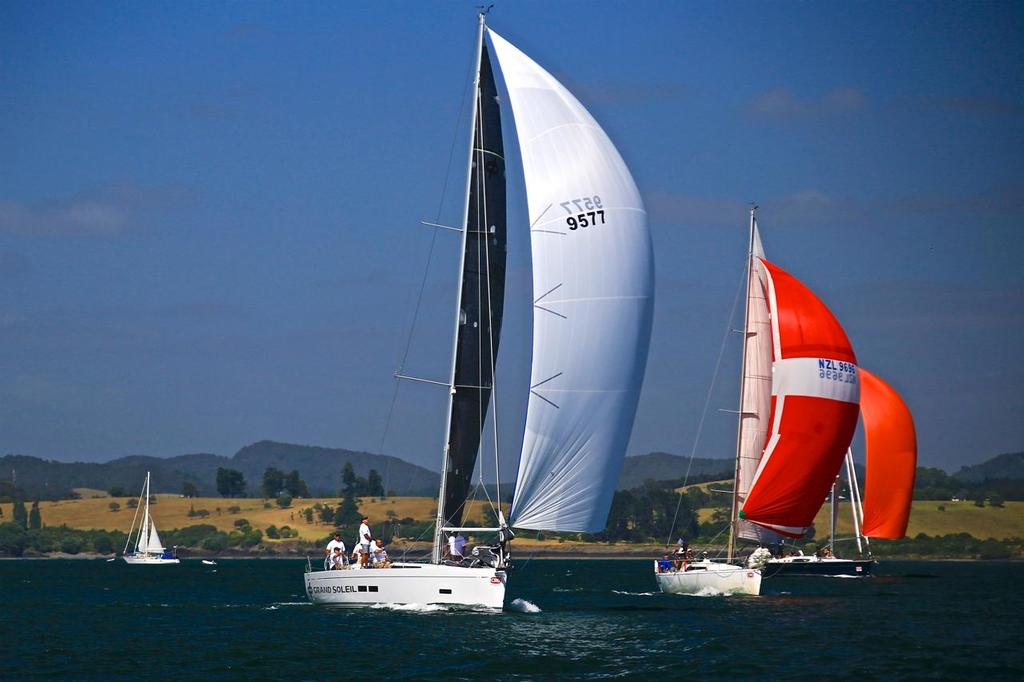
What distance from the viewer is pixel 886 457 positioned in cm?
8631

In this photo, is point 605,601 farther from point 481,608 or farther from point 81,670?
point 81,670

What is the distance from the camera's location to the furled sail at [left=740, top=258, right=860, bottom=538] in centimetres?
6184

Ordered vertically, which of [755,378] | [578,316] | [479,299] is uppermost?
[479,299]

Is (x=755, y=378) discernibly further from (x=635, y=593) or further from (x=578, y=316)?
(x=578, y=316)

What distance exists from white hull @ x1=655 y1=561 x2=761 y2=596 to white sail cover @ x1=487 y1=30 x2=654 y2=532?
52.5 feet

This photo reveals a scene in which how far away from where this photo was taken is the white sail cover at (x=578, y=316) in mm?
44688

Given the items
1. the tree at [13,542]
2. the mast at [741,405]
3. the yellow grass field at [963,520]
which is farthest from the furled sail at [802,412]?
the tree at [13,542]

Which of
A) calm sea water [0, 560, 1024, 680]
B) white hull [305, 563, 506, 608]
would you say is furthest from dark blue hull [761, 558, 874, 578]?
white hull [305, 563, 506, 608]

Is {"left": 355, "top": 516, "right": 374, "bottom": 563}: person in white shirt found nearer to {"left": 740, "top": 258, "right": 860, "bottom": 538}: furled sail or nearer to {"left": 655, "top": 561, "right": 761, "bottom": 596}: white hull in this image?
{"left": 655, "top": 561, "right": 761, "bottom": 596}: white hull

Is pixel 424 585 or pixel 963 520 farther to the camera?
pixel 963 520

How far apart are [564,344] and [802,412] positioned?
2019cm

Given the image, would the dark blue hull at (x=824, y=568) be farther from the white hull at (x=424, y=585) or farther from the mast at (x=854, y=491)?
the white hull at (x=424, y=585)

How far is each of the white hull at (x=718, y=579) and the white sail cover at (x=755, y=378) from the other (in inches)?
139

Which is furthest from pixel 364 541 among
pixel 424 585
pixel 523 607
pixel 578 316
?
pixel 578 316
